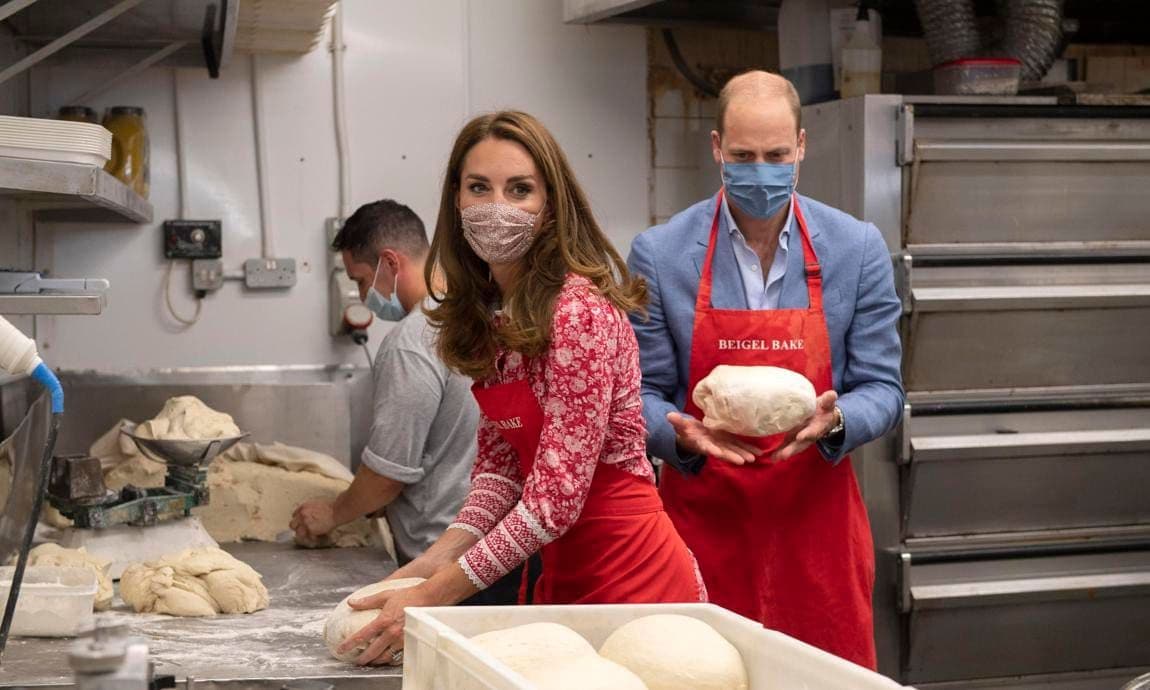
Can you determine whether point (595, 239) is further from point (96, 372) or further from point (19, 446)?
point (96, 372)

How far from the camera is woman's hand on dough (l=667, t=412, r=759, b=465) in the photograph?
2.30 metres

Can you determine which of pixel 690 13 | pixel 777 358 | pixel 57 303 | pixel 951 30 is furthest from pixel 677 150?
pixel 57 303

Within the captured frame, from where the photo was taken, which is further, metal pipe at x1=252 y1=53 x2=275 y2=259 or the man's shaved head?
metal pipe at x1=252 y1=53 x2=275 y2=259

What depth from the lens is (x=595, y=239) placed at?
78.2 inches

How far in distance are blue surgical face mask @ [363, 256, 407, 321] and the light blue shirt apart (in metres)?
1.02

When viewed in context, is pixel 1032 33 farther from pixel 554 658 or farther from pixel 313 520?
pixel 554 658

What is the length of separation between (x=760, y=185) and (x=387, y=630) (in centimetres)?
110

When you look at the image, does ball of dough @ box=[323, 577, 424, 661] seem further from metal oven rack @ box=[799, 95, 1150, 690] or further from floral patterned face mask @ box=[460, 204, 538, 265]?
metal oven rack @ box=[799, 95, 1150, 690]

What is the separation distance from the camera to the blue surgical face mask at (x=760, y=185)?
7.91 ft

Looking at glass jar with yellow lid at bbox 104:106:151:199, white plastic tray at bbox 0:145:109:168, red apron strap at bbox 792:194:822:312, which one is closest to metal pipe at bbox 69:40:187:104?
glass jar with yellow lid at bbox 104:106:151:199

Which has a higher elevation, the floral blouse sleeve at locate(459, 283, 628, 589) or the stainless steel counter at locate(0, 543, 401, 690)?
the floral blouse sleeve at locate(459, 283, 628, 589)

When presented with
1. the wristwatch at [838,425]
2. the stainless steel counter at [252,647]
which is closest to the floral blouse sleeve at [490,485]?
the stainless steel counter at [252,647]

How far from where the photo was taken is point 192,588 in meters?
2.33

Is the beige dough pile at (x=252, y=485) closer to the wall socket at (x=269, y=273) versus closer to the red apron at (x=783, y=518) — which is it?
the wall socket at (x=269, y=273)
